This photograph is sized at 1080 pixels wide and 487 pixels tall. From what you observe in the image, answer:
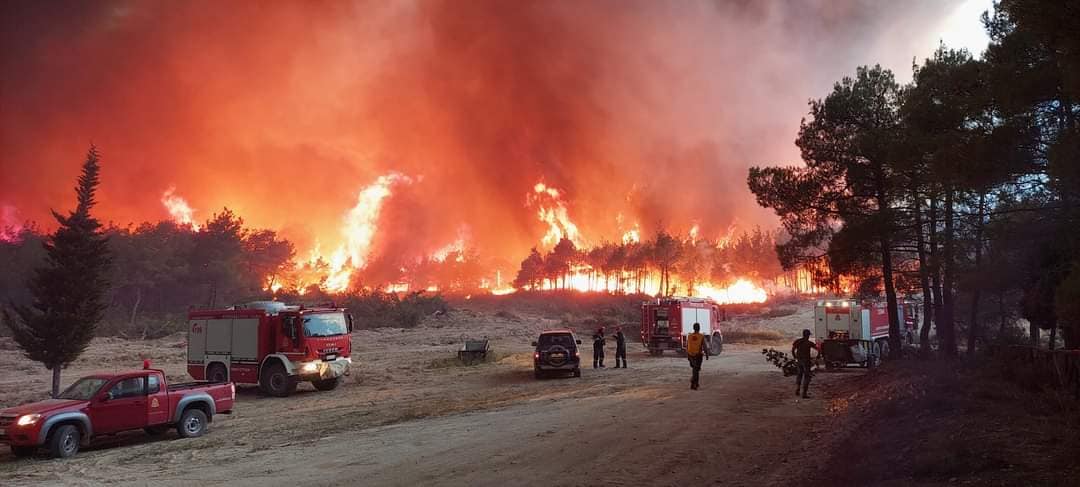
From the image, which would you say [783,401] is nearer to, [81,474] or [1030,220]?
[1030,220]

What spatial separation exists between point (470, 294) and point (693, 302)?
9144 cm

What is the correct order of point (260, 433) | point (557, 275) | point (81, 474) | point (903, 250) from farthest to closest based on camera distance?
point (557, 275) < point (903, 250) < point (260, 433) < point (81, 474)

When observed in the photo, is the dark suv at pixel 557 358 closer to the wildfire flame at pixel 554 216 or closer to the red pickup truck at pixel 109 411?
the red pickup truck at pixel 109 411

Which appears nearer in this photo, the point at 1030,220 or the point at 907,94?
the point at 1030,220

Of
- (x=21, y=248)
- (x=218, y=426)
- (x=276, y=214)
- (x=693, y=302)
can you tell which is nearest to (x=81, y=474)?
(x=218, y=426)

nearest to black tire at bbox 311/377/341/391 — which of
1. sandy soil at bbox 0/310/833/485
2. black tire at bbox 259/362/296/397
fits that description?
sandy soil at bbox 0/310/833/485

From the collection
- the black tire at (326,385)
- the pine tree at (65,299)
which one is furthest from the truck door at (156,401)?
the pine tree at (65,299)

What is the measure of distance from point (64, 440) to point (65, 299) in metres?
12.3

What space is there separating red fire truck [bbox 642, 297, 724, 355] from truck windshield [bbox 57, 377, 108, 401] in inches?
1183

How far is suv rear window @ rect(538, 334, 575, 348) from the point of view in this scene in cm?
2663

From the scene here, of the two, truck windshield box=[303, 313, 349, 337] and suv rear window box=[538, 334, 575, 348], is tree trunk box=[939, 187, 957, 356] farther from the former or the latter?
truck windshield box=[303, 313, 349, 337]

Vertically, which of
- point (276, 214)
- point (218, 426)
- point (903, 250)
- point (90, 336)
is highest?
point (276, 214)

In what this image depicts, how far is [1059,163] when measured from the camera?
1271 centimetres

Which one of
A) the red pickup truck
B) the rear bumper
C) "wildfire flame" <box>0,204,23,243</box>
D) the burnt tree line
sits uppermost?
"wildfire flame" <box>0,204,23,243</box>
